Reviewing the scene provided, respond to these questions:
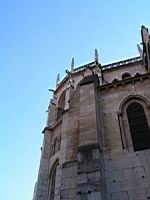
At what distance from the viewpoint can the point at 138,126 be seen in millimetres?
8984

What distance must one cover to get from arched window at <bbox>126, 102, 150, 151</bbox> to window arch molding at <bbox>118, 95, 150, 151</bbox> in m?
0.11

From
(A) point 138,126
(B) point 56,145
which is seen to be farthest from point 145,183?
(B) point 56,145

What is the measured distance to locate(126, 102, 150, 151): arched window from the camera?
8.37 meters

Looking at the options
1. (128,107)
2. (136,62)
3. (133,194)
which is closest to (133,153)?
(133,194)

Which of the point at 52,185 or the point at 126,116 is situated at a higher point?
the point at 126,116

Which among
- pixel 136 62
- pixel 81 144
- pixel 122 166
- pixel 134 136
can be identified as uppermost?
pixel 136 62

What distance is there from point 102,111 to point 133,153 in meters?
2.36

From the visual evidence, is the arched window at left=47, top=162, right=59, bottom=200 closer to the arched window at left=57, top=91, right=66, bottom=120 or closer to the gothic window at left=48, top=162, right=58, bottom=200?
the gothic window at left=48, top=162, right=58, bottom=200

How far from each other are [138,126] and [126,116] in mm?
665

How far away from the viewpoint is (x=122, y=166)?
7707 mm

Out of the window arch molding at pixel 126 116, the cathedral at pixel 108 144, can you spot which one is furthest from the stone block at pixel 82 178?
the window arch molding at pixel 126 116

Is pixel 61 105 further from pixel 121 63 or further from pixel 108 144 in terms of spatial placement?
pixel 108 144

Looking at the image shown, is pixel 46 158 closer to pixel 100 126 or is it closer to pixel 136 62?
pixel 100 126

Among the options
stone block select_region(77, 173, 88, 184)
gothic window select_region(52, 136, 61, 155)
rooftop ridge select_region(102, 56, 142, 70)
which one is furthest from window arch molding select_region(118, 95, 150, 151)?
rooftop ridge select_region(102, 56, 142, 70)
